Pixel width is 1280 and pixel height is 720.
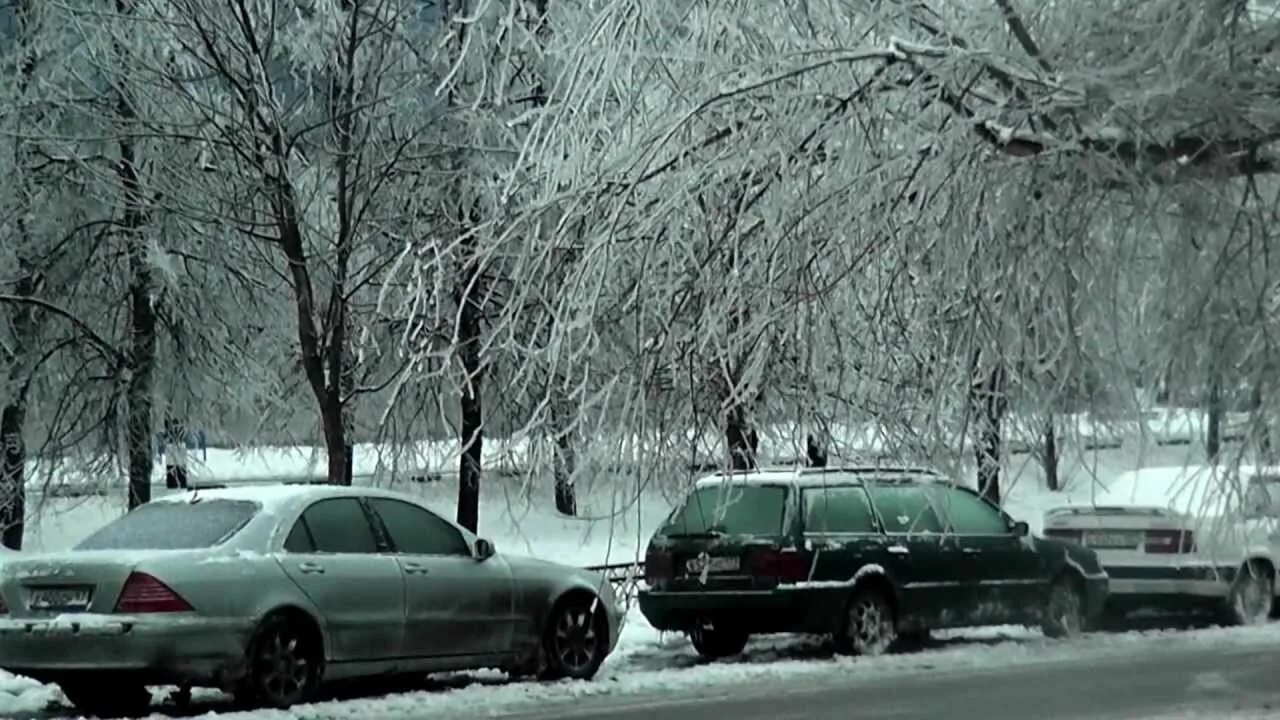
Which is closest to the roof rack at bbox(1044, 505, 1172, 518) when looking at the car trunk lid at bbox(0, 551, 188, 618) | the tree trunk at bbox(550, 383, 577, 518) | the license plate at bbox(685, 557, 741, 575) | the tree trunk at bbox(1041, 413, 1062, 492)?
the license plate at bbox(685, 557, 741, 575)

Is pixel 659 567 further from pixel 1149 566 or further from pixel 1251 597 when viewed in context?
pixel 1251 597

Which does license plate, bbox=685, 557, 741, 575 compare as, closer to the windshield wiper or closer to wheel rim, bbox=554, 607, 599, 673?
the windshield wiper

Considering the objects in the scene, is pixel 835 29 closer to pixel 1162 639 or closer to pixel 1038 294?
pixel 1038 294

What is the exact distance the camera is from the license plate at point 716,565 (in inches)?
611

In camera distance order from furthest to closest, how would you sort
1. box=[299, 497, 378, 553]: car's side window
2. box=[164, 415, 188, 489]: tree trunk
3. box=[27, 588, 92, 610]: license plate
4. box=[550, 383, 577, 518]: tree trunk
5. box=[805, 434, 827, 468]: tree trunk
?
box=[164, 415, 188, 489]: tree trunk → box=[299, 497, 378, 553]: car's side window → box=[27, 588, 92, 610]: license plate → box=[805, 434, 827, 468]: tree trunk → box=[550, 383, 577, 518]: tree trunk

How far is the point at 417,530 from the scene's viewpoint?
13.5m

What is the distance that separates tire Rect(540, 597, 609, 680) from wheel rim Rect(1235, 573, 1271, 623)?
24.3 feet

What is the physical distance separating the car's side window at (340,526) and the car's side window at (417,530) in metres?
0.18

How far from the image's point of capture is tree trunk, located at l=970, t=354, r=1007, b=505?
21.9 feet

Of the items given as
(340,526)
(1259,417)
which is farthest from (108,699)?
(1259,417)

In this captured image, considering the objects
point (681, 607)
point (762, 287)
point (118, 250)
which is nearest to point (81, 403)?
point (118, 250)

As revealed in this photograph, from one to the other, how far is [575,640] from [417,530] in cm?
167

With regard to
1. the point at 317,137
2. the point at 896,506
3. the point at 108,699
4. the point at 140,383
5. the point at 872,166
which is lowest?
the point at 108,699

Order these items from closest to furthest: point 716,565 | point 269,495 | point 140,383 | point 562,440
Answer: point 562,440
point 269,495
point 716,565
point 140,383
